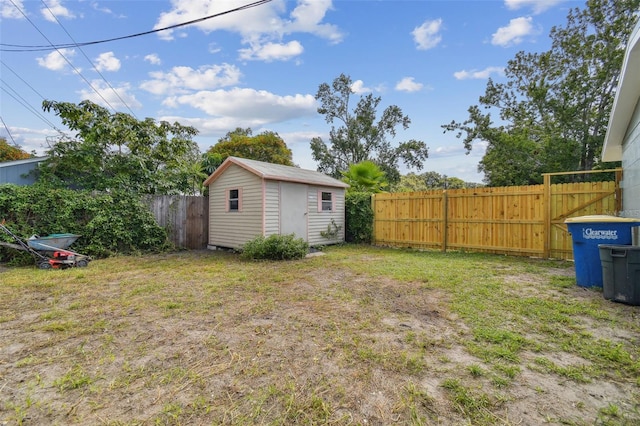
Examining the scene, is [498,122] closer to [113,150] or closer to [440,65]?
[440,65]

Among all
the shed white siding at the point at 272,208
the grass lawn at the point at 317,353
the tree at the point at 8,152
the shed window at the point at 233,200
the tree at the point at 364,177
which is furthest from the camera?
the tree at the point at 8,152

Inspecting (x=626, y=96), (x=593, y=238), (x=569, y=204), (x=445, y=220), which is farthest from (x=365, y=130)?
(x=593, y=238)

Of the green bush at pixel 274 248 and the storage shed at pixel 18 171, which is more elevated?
the storage shed at pixel 18 171

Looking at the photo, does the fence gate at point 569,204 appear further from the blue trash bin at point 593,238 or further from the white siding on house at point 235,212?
the white siding on house at point 235,212

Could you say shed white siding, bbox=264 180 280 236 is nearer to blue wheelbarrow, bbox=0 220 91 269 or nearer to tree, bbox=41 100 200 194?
tree, bbox=41 100 200 194

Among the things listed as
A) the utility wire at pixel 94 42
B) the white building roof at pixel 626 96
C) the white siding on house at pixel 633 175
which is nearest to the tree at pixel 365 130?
the white building roof at pixel 626 96

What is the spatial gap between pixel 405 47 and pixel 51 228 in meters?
11.5

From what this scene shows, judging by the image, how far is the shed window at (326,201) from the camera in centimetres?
1024

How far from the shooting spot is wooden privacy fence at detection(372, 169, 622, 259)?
22.8 ft

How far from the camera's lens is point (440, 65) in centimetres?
1022

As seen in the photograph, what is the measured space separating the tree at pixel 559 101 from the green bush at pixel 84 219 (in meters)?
16.1

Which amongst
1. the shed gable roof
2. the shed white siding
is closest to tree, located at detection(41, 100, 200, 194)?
the shed gable roof

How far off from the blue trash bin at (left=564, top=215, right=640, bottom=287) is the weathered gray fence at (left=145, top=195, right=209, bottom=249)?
32.2ft

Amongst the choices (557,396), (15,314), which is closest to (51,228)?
(15,314)
